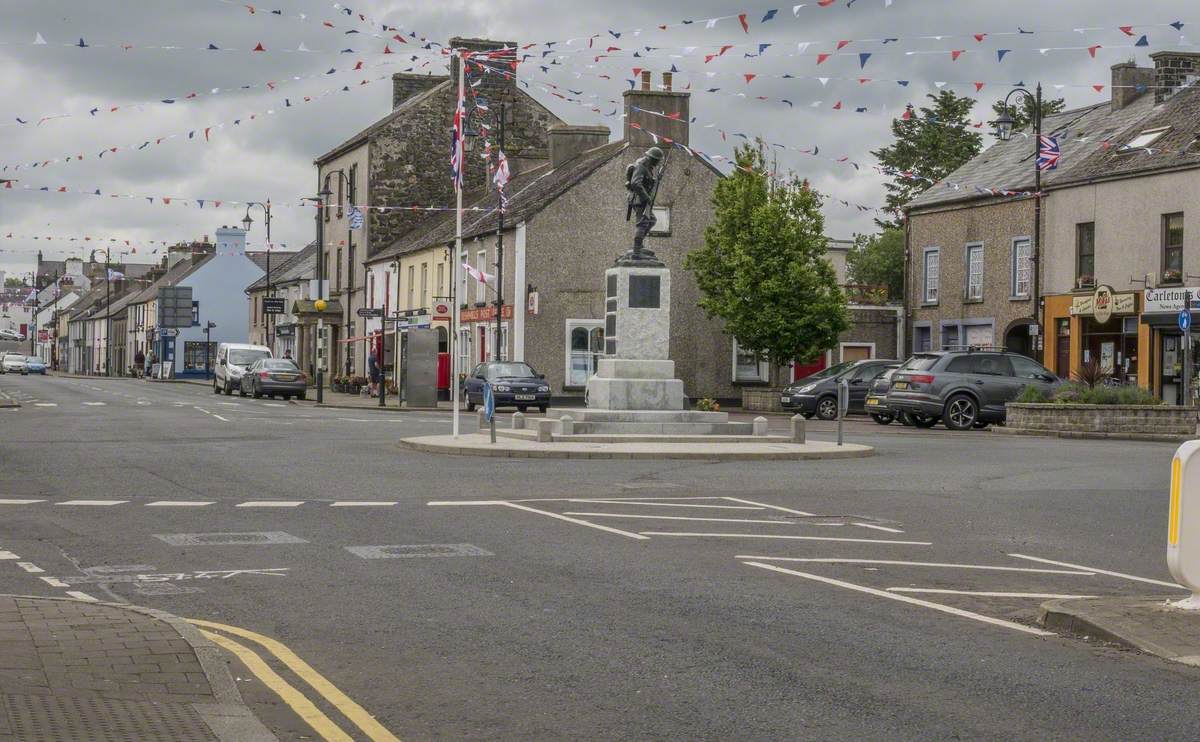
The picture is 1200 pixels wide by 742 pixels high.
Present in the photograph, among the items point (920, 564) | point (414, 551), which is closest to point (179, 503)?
point (414, 551)

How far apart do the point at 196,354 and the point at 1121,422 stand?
261ft

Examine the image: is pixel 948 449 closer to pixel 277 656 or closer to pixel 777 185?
pixel 277 656

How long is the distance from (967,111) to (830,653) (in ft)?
268

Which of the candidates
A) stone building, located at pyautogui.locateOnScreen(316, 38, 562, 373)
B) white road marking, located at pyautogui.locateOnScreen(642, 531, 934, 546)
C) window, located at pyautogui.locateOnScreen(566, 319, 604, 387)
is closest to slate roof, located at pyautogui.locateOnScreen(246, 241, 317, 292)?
stone building, located at pyautogui.locateOnScreen(316, 38, 562, 373)

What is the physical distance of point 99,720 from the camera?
5.69 meters

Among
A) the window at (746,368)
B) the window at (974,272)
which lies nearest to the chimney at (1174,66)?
the window at (974,272)

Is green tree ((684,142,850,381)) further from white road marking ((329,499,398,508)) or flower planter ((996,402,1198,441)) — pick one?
white road marking ((329,499,398,508))

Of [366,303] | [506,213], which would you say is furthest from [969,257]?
[366,303]

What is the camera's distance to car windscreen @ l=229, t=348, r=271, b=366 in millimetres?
58031

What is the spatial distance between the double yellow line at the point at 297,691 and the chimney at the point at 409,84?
61.8m

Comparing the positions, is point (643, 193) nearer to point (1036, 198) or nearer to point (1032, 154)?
point (1036, 198)

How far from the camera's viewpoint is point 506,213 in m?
51.7

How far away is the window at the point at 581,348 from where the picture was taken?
1970 inches

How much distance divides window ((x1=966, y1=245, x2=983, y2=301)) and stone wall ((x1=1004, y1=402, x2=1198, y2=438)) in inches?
675
